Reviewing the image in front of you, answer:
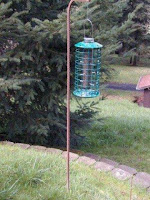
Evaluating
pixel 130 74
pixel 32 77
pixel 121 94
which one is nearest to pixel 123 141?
pixel 32 77

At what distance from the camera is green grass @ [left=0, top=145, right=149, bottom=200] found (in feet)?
10.2

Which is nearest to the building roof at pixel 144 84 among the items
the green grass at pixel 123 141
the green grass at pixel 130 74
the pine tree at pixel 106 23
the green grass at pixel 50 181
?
the green grass at pixel 130 74

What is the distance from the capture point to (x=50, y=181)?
11.5 feet

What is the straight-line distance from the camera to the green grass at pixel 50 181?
3109 millimetres

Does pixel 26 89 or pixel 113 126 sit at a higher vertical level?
pixel 26 89

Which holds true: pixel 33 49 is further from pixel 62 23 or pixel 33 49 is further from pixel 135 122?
pixel 135 122

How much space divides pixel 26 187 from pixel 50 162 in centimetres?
Result: 72

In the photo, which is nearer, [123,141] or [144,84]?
[123,141]

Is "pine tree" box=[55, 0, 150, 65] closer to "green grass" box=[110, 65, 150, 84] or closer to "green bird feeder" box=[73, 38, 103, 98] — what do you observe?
"green bird feeder" box=[73, 38, 103, 98]

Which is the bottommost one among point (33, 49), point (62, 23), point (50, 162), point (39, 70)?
point (50, 162)

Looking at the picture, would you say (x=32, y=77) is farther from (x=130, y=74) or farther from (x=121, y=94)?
(x=130, y=74)

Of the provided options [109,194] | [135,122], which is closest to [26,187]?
[109,194]

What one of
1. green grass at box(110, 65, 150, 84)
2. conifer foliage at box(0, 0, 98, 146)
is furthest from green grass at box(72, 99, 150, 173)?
green grass at box(110, 65, 150, 84)

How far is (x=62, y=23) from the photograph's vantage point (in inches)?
185
